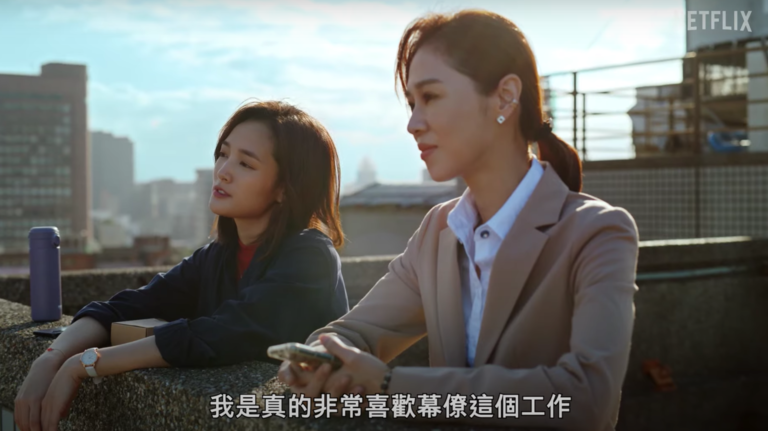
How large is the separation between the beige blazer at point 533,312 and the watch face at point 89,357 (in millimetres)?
775

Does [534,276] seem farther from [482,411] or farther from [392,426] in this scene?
[392,426]

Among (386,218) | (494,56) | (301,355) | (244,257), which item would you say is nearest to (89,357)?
(244,257)

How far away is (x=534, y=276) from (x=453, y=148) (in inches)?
15.5

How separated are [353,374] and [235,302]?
874 mm

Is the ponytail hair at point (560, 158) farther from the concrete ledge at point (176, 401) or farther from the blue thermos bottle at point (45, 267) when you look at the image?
the blue thermos bottle at point (45, 267)

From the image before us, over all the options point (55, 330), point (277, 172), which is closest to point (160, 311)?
point (55, 330)

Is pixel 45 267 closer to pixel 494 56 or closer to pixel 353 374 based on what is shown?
pixel 353 374

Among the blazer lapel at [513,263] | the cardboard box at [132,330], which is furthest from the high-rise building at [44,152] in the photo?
the blazer lapel at [513,263]

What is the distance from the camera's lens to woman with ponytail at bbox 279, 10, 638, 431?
5.82 ft

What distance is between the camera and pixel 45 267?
369cm

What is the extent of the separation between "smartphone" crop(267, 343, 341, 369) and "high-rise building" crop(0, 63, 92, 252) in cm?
17690

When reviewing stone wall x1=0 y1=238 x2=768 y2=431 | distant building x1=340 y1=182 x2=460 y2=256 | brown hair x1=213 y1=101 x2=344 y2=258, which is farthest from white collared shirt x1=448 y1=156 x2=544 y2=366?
distant building x1=340 y1=182 x2=460 y2=256

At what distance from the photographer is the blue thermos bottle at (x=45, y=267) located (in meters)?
3.58

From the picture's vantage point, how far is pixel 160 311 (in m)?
3.22
